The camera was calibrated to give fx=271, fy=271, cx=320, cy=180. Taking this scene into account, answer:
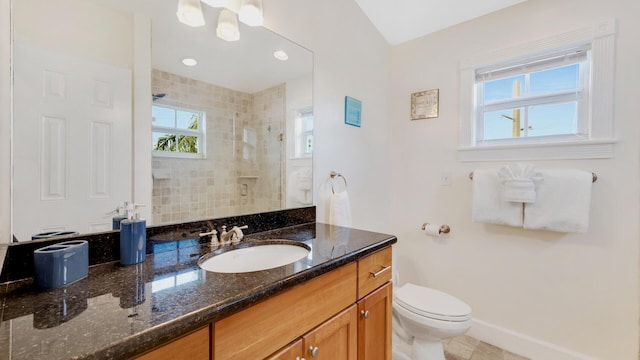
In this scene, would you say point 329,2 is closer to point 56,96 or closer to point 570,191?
point 56,96

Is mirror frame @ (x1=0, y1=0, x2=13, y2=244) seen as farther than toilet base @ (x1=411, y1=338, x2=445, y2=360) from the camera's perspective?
No

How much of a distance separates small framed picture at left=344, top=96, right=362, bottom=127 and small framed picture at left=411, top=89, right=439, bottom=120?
21.0 inches

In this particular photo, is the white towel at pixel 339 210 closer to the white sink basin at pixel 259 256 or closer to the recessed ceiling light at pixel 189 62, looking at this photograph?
the white sink basin at pixel 259 256

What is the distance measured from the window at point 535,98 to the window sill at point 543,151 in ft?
0.28

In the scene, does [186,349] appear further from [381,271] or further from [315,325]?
[381,271]

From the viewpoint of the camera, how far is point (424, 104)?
7.20ft

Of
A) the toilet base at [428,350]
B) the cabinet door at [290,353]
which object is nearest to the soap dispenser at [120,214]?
the cabinet door at [290,353]

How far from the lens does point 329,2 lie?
1.76 metres

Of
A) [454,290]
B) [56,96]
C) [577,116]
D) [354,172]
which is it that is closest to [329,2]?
[354,172]

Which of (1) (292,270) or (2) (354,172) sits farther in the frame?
(2) (354,172)

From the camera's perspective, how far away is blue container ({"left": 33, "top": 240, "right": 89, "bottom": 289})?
0.69m

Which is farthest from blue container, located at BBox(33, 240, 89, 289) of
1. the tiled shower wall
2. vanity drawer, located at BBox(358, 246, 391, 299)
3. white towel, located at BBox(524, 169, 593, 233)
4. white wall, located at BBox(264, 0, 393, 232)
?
white towel, located at BBox(524, 169, 593, 233)

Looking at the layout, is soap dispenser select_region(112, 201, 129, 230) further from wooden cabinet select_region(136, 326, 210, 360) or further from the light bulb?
the light bulb

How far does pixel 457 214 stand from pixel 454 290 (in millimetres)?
587
